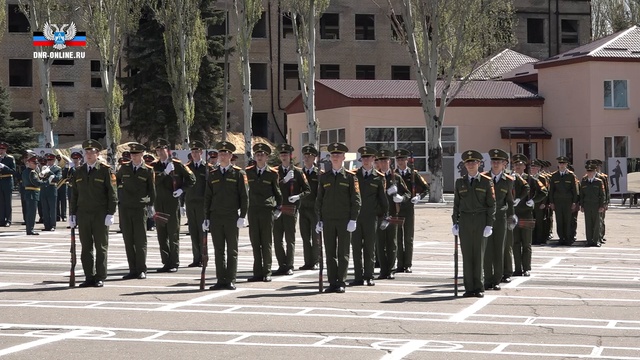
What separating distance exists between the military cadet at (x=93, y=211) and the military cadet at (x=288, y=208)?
9.61 ft

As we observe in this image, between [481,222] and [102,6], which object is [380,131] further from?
[481,222]

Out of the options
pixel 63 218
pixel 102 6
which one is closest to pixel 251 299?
pixel 63 218

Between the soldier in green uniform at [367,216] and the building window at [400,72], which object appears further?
the building window at [400,72]

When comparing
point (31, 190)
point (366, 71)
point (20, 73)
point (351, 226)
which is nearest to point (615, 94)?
point (366, 71)

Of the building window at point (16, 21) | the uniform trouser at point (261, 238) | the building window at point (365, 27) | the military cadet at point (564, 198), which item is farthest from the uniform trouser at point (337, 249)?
the building window at point (365, 27)

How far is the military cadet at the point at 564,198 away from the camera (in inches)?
1007

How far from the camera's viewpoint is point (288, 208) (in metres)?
18.8

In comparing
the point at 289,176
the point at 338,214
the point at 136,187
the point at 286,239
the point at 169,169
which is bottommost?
the point at 286,239

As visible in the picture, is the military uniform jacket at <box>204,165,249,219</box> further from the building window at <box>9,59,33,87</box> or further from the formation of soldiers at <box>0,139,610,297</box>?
the building window at <box>9,59,33,87</box>

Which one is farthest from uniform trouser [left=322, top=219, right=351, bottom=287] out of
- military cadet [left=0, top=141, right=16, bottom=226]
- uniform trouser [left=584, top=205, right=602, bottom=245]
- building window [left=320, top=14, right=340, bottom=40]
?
building window [left=320, top=14, right=340, bottom=40]

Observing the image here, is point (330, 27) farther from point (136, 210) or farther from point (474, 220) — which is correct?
point (474, 220)

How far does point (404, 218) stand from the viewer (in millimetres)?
19125

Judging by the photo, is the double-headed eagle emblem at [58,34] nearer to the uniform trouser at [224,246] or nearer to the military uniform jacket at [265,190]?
the military uniform jacket at [265,190]

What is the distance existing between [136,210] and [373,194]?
3670 millimetres
